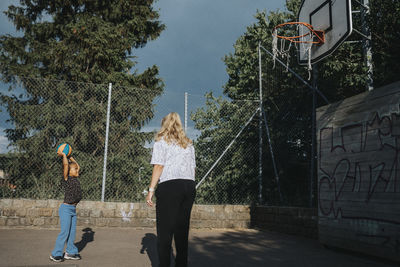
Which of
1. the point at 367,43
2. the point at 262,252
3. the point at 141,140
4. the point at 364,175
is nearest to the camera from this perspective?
the point at 364,175

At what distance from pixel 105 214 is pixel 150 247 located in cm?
232

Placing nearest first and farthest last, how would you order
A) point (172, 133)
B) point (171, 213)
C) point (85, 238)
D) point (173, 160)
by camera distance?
point (171, 213), point (173, 160), point (172, 133), point (85, 238)


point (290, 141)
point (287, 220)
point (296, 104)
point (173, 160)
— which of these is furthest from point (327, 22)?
point (173, 160)

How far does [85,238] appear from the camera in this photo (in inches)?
238

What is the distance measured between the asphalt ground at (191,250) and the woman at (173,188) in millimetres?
1391

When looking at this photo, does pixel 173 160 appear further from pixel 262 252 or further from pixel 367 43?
pixel 367 43

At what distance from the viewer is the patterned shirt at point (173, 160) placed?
3104 mm

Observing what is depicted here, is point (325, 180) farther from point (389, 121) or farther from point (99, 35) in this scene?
point (99, 35)

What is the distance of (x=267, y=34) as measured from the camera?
16.9m

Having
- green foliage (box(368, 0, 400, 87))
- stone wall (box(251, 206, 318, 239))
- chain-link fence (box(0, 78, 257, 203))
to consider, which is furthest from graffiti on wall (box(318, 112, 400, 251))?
chain-link fence (box(0, 78, 257, 203))

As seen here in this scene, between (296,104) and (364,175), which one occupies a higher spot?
(296,104)

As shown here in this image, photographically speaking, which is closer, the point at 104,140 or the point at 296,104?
the point at 104,140

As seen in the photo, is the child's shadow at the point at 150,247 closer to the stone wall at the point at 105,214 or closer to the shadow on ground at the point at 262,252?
the shadow on ground at the point at 262,252

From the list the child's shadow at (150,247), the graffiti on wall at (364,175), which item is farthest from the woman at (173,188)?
the graffiti on wall at (364,175)
